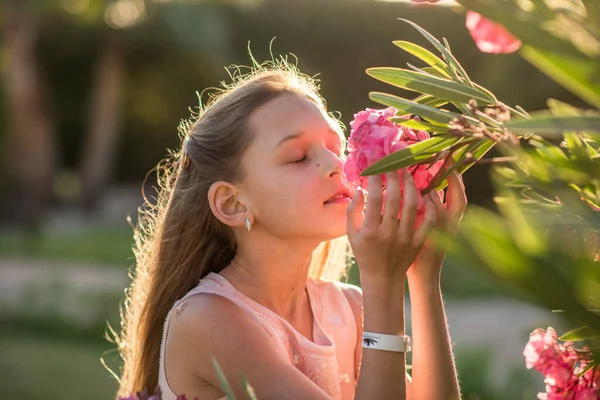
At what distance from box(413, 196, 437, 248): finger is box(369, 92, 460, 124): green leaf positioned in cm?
17

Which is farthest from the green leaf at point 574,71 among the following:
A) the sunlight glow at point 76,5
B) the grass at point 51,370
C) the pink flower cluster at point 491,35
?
the sunlight glow at point 76,5

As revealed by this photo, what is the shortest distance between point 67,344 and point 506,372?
3.84 meters

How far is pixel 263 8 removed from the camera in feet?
53.1

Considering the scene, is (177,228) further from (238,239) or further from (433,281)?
(433,281)

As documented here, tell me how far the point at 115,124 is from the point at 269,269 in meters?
16.6

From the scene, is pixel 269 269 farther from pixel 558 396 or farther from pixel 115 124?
pixel 115 124

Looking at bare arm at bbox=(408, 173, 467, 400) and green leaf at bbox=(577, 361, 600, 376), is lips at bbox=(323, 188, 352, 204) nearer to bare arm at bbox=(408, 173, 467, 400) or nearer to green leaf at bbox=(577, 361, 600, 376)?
bare arm at bbox=(408, 173, 467, 400)

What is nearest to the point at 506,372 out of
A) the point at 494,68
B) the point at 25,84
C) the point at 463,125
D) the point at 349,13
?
the point at 463,125

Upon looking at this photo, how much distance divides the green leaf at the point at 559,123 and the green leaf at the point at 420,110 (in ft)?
1.37

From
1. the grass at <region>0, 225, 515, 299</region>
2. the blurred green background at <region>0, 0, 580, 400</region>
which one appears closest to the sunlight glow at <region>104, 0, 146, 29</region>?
the blurred green background at <region>0, 0, 580, 400</region>

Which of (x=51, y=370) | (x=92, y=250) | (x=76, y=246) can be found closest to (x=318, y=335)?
(x=51, y=370)

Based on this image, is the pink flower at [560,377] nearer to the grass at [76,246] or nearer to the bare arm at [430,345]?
the bare arm at [430,345]

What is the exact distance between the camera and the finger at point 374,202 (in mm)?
1363

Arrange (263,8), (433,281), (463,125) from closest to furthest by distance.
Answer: (463,125) < (433,281) < (263,8)
